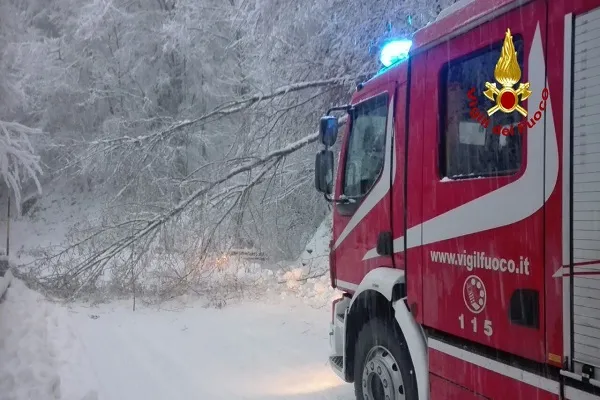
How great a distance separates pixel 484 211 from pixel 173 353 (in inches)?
219

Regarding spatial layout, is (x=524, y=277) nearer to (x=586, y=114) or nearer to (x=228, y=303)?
(x=586, y=114)

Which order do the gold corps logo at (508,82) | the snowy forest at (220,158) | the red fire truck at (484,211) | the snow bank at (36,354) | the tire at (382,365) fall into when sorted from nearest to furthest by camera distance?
the red fire truck at (484,211)
the gold corps logo at (508,82)
the tire at (382,365)
the snow bank at (36,354)
the snowy forest at (220,158)

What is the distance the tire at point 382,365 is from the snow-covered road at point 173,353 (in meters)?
1.19

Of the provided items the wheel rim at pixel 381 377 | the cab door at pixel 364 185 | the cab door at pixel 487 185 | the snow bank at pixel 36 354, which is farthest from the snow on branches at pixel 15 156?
the cab door at pixel 487 185

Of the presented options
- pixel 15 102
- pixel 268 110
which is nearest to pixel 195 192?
pixel 268 110

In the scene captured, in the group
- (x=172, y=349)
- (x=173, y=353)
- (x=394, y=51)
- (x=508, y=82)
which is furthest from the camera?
(x=172, y=349)

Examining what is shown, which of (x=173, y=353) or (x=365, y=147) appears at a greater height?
(x=365, y=147)

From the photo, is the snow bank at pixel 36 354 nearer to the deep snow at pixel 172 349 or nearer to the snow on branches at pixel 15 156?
the deep snow at pixel 172 349

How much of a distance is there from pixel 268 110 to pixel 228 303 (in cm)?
382

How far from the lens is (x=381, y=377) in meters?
4.19

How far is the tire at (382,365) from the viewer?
3.94 m

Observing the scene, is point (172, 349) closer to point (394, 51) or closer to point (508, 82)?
point (394, 51)

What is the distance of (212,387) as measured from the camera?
6129mm

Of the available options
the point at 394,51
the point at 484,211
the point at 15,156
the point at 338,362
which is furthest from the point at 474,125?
the point at 15,156
